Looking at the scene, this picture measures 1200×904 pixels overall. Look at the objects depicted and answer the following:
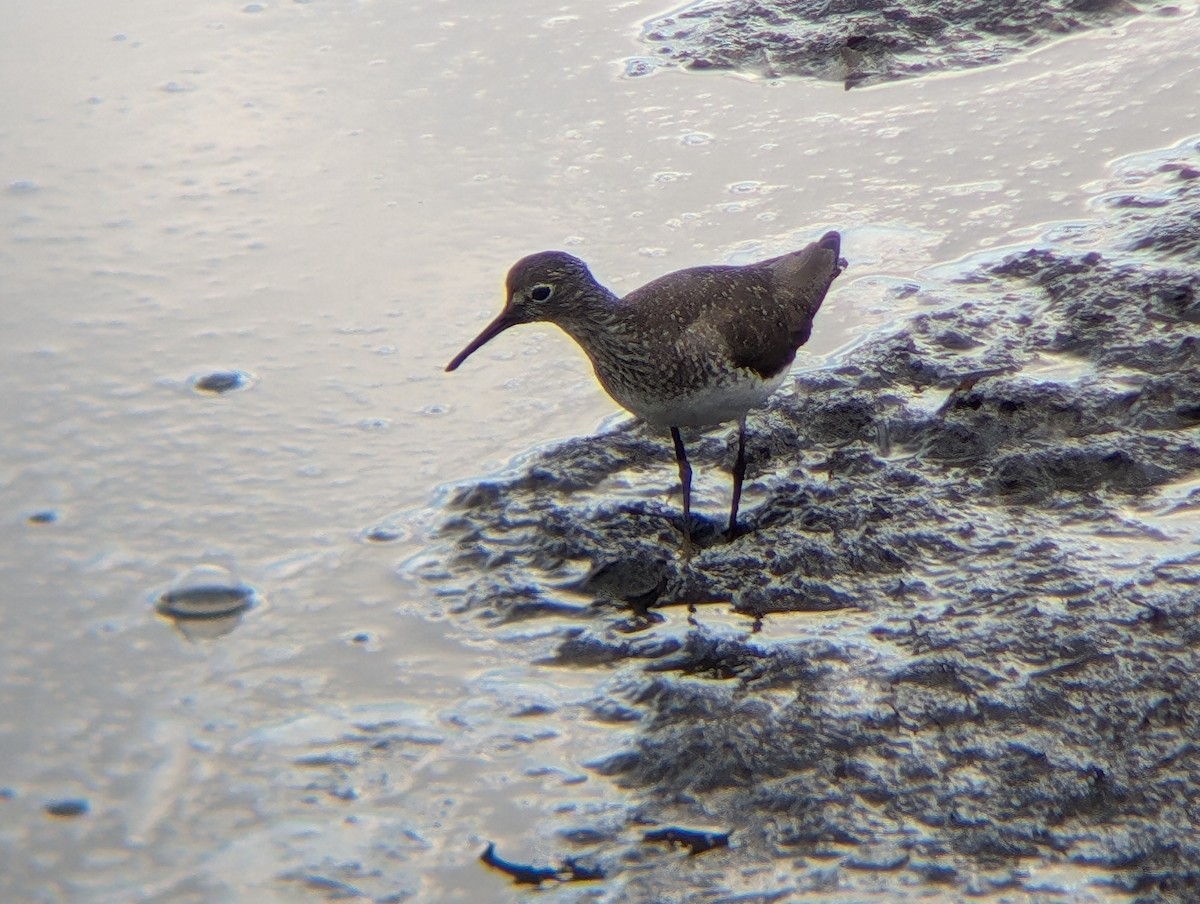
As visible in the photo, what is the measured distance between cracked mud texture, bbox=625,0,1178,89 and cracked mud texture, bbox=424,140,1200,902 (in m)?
2.27

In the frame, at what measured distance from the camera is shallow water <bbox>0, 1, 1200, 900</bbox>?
400 centimetres

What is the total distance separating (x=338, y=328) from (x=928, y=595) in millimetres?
3155

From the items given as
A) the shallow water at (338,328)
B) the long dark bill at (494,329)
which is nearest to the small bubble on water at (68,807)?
the shallow water at (338,328)

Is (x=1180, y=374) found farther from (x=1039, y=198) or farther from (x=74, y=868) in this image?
(x=74, y=868)

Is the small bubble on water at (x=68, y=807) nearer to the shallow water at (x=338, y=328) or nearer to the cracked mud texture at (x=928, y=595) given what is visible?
the shallow water at (x=338, y=328)

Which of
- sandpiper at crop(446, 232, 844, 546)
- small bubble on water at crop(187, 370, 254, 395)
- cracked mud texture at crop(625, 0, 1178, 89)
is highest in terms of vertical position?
cracked mud texture at crop(625, 0, 1178, 89)

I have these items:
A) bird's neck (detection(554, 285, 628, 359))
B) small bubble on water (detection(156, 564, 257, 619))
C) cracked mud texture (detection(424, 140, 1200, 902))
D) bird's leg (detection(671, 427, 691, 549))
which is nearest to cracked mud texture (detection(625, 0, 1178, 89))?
cracked mud texture (detection(424, 140, 1200, 902))

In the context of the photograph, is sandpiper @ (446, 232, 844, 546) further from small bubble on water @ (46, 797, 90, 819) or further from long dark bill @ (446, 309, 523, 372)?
small bubble on water @ (46, 797, 90, 819)

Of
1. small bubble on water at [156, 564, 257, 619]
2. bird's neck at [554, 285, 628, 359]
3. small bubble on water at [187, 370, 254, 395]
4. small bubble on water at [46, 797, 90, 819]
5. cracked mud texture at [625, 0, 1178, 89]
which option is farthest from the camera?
cracked mud texture at [625, 0, 1178, 89]

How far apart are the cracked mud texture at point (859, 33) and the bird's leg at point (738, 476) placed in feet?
12.4

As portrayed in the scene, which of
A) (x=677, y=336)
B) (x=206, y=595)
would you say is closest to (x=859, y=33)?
(x=677, y=336)

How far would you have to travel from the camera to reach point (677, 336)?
5066 mm

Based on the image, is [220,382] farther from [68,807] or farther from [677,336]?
[68,807]

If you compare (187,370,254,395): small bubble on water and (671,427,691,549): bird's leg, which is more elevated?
(187,370,254,395): small bubble on water
